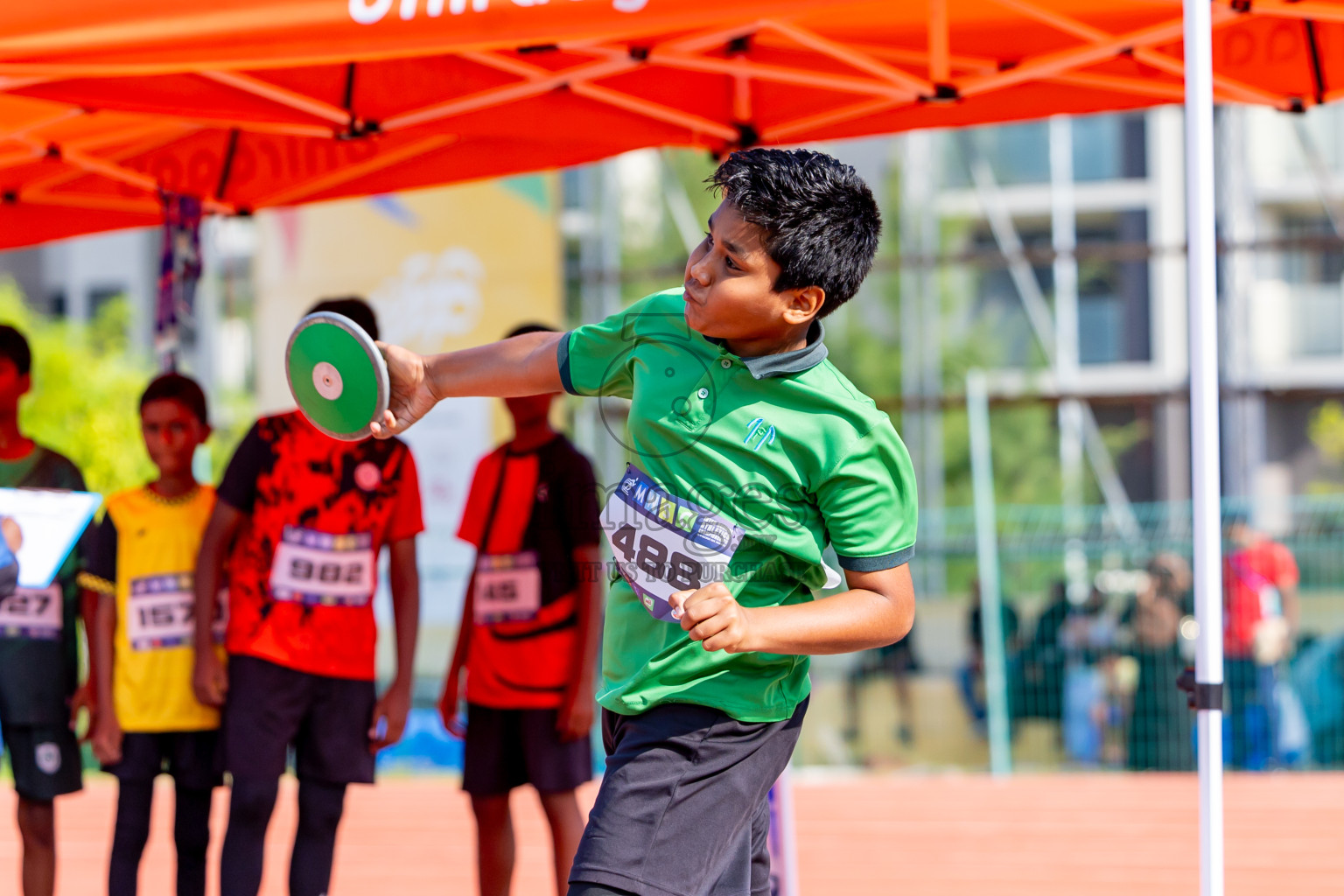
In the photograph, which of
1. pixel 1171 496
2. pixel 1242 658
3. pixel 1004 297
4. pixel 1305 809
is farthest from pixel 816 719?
pixel 1004 297

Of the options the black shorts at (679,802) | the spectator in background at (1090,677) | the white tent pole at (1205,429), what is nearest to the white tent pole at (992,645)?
the spectator in background at (1090,677)

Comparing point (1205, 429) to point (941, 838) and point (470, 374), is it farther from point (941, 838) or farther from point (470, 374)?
point (941, 838)

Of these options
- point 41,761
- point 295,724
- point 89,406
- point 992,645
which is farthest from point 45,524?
point 89,406

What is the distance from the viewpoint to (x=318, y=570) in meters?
3.59

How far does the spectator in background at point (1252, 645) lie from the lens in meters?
8.66

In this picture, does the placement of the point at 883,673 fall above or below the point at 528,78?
below

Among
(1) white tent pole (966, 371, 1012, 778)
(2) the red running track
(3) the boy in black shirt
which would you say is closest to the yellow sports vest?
(3) the boy in black shirt

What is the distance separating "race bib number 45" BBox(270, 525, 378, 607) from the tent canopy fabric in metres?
1.10

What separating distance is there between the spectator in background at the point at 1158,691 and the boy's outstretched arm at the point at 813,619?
7375mm

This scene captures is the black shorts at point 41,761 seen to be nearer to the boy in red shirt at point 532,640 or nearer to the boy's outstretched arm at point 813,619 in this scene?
the boy in red shirt at point 532,640

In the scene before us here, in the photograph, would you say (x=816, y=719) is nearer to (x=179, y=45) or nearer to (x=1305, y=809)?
(x=1305, y=809)

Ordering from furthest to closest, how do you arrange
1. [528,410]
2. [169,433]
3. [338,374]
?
[528,410]
[169,433]
[338,374]

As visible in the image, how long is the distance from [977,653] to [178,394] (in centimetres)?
727

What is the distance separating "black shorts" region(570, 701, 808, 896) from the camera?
203 centimetres
